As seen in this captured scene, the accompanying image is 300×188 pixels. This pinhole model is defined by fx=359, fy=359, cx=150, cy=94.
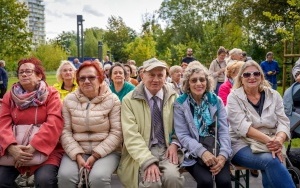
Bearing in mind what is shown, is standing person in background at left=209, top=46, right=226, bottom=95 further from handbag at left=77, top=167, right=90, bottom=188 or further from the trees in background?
handbag at left=77, top=167, right=90, bottom=188

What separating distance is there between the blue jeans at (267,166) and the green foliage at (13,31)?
2454 cm

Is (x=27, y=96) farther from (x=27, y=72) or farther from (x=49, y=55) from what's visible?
(x=49, y=55)

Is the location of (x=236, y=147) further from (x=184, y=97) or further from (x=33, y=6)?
(x=33, y=6)

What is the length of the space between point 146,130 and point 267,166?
4.15 ft

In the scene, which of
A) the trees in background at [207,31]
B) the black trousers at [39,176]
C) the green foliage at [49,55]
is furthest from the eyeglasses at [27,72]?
the green foliage at [49,55]

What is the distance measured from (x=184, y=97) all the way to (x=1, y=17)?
83.7 ft

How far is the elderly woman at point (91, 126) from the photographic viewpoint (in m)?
3.66

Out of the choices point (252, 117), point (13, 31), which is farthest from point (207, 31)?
point (252, 117)

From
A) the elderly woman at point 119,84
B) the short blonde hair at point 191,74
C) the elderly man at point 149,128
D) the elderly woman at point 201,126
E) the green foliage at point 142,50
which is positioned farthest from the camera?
the green foliage at point 142,50

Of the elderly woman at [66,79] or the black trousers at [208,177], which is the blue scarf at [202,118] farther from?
the elderly woman at [66,79]

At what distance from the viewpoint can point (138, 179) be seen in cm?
364

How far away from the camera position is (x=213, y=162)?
3518mm

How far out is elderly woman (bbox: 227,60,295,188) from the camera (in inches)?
145

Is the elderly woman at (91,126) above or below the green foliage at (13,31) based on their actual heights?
below
